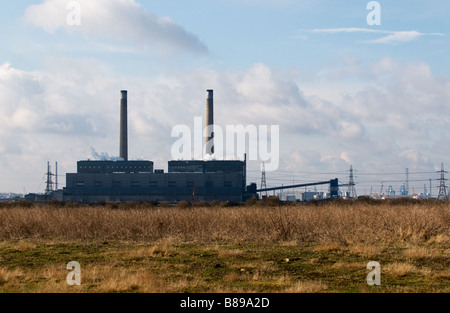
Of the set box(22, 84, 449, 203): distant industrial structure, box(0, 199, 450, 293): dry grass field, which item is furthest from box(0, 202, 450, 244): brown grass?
box(22, 84, 449, 203): distant industrial structure

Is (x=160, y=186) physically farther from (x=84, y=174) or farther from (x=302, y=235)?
(x=302, y=235)

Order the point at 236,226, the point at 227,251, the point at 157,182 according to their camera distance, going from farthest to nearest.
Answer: the point at 157,182, the point at 236,226, the point at 227,251

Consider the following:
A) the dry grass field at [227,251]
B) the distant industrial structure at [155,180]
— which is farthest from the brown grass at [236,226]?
the distant industrial structure at [155,180]

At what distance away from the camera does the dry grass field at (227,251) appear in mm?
13992

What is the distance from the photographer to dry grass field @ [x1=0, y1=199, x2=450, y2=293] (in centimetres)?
1399

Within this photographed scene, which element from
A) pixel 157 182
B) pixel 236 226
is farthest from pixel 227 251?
pixel 157 182

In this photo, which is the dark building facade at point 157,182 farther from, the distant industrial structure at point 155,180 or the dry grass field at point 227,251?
the dry grass field at point 227,251

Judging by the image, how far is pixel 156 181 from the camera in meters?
114

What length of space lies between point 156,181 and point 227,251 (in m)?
93.7

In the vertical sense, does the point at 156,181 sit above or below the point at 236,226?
above

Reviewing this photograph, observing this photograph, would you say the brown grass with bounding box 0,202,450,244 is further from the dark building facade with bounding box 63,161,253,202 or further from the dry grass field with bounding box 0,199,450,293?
the dark building facade with bounding box 63,161,253,202

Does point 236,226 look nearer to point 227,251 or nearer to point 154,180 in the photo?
point 227,251

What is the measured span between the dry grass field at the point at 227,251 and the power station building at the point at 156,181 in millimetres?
74228
